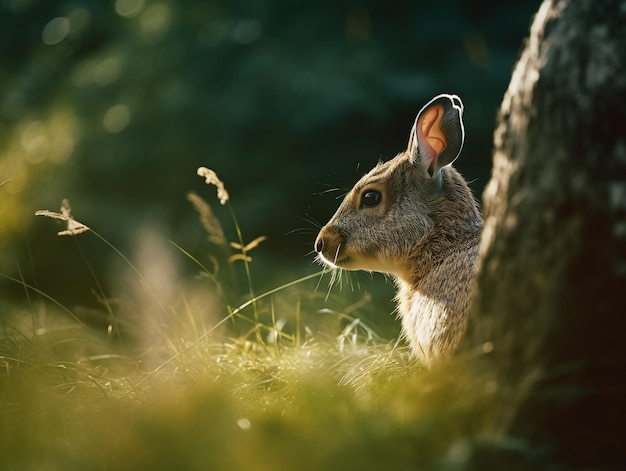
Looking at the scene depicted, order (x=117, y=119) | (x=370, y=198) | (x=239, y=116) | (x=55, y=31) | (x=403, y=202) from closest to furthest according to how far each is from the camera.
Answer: (x=403, y=202), (x=370, y=198), (x=239, y=116), (x=117, y=119), (x=55, y=31)

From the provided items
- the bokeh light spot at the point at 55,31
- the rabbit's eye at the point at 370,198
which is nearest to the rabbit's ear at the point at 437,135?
the rabbit's eye at the point at 370,198

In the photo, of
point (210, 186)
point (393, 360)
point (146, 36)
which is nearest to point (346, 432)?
point (393, 360)

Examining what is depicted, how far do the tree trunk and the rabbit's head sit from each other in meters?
2.29

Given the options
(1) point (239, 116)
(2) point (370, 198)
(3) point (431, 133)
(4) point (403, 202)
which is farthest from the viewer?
(1) point (239, 116)

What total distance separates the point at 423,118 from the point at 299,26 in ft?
20.9

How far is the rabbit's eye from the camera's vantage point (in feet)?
16.6

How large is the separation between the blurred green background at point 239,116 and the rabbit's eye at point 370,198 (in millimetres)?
3559

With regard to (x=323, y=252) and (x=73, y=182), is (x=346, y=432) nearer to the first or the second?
(x=323, y=252)

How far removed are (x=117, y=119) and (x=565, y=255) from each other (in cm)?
927

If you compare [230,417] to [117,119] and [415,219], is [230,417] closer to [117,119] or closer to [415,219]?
[415,219]

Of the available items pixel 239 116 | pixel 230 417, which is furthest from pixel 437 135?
pixel 239 116

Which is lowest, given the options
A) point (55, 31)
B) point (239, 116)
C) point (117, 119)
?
point (239, 116)

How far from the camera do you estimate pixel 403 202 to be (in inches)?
196

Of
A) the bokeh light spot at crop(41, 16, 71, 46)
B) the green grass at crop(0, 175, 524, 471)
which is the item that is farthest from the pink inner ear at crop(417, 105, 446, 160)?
the bokeh light spot at crop(41, 16, 71, 46)
